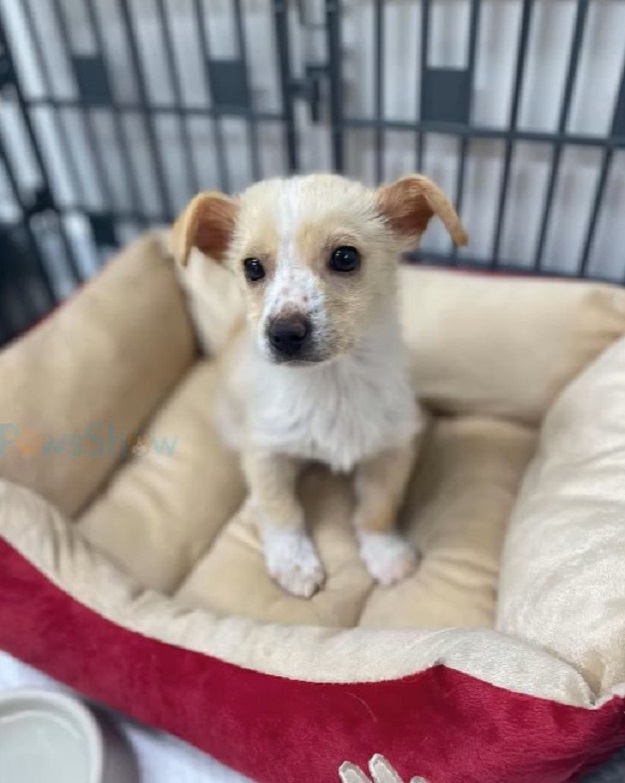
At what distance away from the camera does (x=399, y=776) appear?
0.74m

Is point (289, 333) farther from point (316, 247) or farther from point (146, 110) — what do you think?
point (146, 110)

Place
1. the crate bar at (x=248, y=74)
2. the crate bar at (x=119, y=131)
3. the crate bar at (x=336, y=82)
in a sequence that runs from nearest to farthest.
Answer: the crate bar at (x=336, y=82) → the crate bar at (x=248, y=74) → the crate bar at (x=119, y=131)

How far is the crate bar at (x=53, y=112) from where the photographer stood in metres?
1.69

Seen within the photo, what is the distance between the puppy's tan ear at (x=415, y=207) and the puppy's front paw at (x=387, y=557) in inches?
20.2

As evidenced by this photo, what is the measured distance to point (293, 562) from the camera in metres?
1.11

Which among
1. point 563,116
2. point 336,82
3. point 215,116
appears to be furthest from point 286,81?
point 563,116

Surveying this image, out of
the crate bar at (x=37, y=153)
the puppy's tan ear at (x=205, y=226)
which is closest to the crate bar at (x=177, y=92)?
the crate bar at (x=37, y=153)

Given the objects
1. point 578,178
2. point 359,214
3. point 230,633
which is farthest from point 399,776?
point 578,178

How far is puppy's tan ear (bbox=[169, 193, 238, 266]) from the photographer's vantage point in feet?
3.02

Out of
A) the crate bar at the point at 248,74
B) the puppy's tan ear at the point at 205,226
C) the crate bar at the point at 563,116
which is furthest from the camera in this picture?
the crate bar at the point at 248,74

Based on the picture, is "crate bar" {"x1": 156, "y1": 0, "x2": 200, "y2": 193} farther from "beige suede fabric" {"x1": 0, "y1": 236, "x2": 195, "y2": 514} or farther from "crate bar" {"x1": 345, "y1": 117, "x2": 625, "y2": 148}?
"crate bar" {"x1": 345, "y1": 117, "x2": 625, "y2": 148}

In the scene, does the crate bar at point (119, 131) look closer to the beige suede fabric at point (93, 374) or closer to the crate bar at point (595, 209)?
the beige suede fabric at point (93, 374)

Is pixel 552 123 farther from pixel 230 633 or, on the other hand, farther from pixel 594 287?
pixel 230 633

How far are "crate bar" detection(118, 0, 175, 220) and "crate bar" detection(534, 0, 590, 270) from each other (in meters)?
0.95
